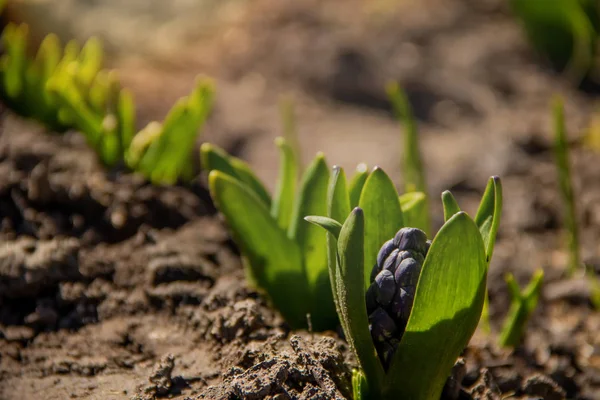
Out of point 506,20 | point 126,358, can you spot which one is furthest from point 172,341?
point 506,20

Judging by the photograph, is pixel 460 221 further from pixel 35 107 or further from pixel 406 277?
pixel 35 107

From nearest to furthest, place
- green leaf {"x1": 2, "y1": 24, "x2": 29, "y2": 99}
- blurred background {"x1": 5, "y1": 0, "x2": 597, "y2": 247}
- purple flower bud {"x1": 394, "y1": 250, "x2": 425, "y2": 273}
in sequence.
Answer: purple flower bud {"x1": 394, "y1": 250, "x2": 425, "y2": 273}, green leaf {"x1": 2, "y1": 24, "x2": 29, "y2": 99}, blurred background {"x1": 5, "y1": 0, "x2": 597, "y2": 247}

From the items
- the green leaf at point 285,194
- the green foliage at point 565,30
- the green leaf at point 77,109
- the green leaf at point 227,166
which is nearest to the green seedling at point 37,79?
the green leaf at point 77,109

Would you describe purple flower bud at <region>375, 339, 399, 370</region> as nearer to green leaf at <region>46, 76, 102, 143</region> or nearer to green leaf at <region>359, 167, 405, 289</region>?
green leaf at <region>359, 167, 405, 289</region>

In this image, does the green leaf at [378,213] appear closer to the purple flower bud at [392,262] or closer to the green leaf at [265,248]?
the purple flower bud at [392,262]

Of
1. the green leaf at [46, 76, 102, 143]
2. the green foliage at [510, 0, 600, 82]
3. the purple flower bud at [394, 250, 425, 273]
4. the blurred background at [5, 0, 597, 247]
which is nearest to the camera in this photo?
the purple flower bud at [394, 250, 425, 273]

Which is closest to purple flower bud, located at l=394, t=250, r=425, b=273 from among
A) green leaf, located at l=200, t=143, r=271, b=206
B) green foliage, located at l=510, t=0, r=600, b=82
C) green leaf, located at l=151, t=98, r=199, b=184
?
green leaf, located at l=200, t=143, r=271, b=206

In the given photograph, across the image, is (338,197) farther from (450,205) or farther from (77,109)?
(77,109)
